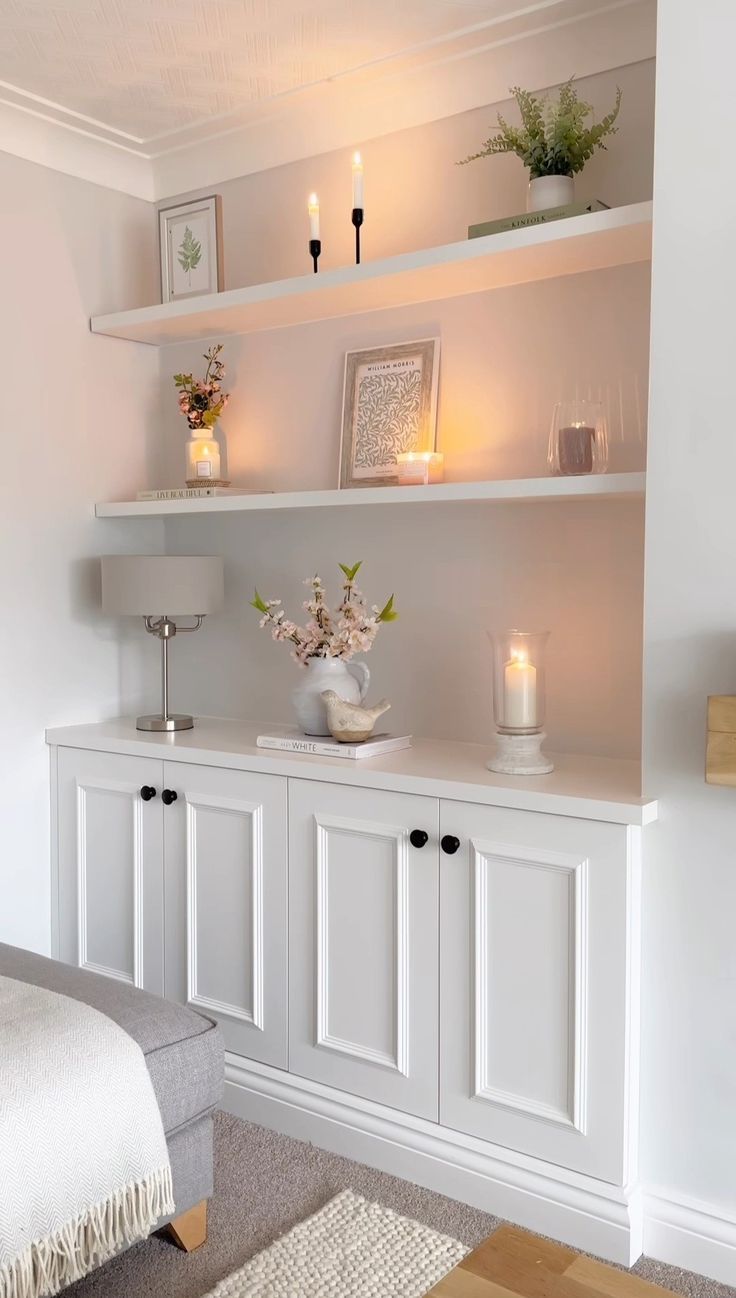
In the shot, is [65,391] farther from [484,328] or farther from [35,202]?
[484,328]

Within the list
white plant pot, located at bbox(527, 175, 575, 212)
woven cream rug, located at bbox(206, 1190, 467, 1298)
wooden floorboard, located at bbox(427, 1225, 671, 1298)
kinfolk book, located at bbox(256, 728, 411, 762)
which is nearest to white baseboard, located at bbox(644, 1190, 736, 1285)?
woven cream rug, located at bbox(206, 1190, 467, 1298)

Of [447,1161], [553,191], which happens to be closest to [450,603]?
[553,191]

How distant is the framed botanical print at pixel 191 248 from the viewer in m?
2.91

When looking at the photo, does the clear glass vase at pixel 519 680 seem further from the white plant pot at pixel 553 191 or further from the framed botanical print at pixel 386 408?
the white plant pot at pixel 553 191

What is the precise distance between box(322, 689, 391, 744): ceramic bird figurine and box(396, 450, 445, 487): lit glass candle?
53 centimetres

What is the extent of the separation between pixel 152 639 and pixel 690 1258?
213 cm

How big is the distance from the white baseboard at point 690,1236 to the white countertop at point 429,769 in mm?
728

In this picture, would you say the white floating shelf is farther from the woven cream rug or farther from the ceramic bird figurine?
the woven cream rug

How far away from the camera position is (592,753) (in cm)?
244

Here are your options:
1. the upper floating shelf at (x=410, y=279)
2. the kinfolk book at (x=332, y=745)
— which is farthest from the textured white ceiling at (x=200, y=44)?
the kinfolk book at (x=332, y=745)

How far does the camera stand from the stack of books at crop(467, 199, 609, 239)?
216 centimetres

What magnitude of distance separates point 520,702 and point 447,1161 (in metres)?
0.95

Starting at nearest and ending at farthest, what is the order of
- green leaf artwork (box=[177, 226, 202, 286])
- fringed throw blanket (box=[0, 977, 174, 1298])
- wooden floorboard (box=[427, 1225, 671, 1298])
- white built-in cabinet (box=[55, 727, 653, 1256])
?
wooden floorboard (box=[427, 1225, 671, 1298]), fringed throw blanket (box=[0, 977, 174, 1298]), white built-in cabinet (box=[55, 727, 653, 1256]), green leaf artwork (box=[177, 226, 202, 286])

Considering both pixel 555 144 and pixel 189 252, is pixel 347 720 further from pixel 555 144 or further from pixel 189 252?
pixel 189 252
